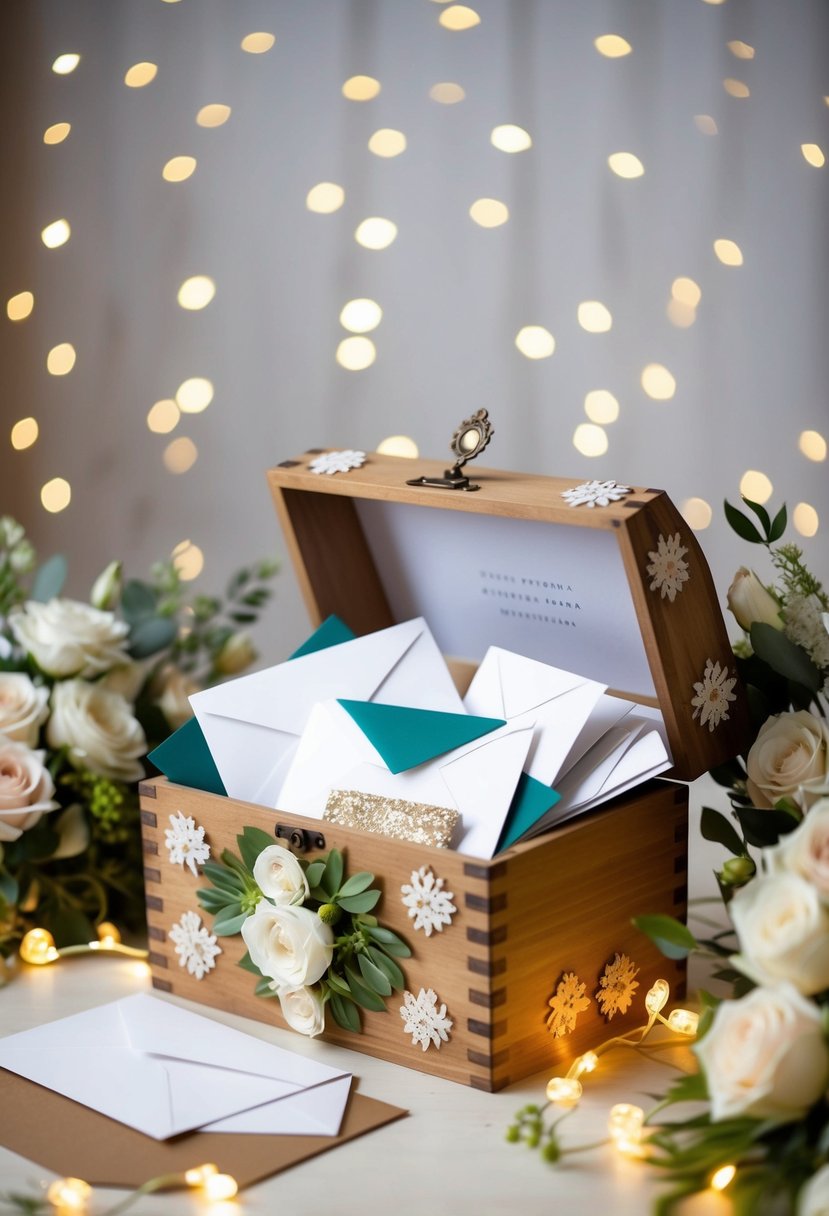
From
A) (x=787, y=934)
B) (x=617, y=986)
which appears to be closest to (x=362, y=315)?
(x=617, y=986)

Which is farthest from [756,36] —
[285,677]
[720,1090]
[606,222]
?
[720,1090]

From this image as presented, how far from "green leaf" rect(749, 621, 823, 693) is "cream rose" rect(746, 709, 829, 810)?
32mm

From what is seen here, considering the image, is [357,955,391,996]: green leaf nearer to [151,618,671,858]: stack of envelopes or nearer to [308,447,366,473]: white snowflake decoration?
[151,618,671,858]: stack of envelopes

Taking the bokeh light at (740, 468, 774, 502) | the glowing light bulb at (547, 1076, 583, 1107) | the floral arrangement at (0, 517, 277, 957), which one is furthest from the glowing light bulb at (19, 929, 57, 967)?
the bokeh light at (740, 468, 774, 502)

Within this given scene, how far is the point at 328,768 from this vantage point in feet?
4.06

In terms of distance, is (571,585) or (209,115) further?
(209,115)

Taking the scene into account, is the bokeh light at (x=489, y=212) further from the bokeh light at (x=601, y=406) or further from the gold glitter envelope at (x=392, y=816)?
the gold glitter envelope at (x=392, y=816)

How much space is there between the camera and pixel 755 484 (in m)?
1.92

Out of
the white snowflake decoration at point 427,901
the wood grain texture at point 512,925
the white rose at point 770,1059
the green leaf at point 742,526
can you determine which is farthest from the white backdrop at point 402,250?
the white rose at point 770,1059

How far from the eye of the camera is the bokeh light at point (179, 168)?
2012 mm

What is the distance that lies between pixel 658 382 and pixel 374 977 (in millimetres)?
1070

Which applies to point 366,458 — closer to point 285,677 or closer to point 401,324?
point 285,677

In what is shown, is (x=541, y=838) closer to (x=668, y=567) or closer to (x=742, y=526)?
(x=668, y=567)

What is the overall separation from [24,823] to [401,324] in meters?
0.99
